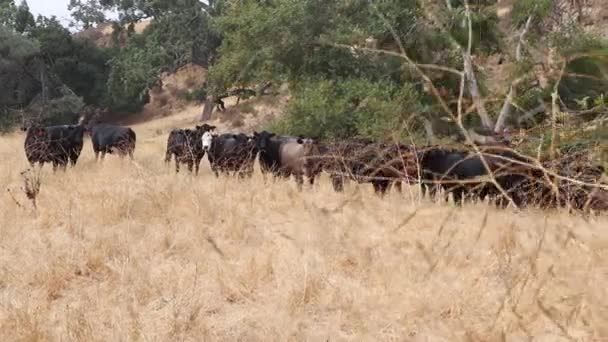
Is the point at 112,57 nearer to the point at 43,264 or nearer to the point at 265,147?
the point at 265,147

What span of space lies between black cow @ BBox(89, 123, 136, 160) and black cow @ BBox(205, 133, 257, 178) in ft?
8.54

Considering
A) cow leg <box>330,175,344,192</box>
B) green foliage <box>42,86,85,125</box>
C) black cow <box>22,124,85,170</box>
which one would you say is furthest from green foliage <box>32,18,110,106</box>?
cow leg <box>330,175,344,192</box>

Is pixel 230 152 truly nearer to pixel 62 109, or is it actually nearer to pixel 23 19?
pixel 62 109

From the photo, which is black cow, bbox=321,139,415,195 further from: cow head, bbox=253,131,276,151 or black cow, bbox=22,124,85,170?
black cow, bbox=22,124,85,170

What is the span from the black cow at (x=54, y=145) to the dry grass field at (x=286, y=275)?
18.3 ft

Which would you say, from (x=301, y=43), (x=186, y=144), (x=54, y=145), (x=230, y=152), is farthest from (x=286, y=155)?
(x=301, y=43)

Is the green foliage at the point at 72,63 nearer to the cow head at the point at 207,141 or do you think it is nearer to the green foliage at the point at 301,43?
the green foliage at the point at 301,43

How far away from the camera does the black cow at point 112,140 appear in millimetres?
14641

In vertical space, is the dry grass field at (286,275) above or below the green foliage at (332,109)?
below

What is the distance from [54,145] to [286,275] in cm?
1030

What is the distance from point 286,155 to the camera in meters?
12.3

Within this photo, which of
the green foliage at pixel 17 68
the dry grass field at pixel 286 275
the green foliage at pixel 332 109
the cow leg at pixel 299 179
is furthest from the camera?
the green foliage at pixel 17 68

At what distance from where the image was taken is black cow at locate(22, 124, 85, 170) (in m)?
12.7

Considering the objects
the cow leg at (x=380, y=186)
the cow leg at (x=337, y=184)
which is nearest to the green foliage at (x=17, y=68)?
the cow leg at (x=337, y=184)
